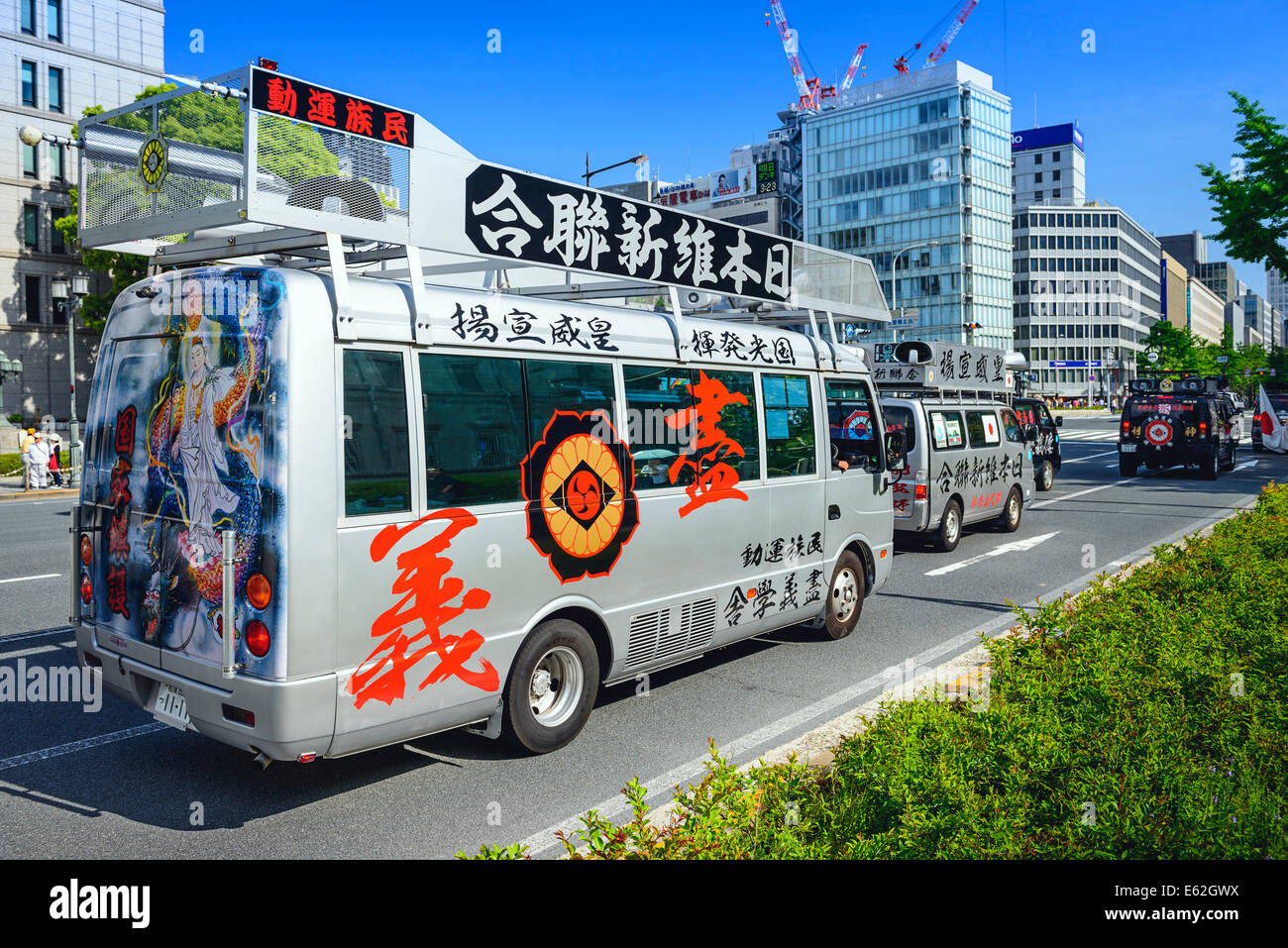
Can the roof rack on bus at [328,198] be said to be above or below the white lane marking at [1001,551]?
above

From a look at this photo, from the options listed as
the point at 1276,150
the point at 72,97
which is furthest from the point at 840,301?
the point at 72,97

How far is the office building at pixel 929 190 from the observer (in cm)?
9162

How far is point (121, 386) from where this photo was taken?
211 inches

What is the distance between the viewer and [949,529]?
14164 mm

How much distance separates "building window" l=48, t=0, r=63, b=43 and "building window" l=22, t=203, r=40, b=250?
8810mm

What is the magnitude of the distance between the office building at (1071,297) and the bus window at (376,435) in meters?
127

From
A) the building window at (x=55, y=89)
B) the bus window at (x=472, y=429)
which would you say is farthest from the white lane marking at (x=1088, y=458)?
the building window at (x=55, y=89)

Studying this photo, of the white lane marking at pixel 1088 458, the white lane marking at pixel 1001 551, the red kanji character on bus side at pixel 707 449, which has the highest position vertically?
the red kanji character on bus side at pixel 707 449

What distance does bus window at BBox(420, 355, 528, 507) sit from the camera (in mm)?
5000

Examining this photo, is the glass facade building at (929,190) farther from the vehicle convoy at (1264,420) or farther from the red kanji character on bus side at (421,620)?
the red kanji character on bus side at (421,620)

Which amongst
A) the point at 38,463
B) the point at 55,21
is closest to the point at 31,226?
the point at 55,21

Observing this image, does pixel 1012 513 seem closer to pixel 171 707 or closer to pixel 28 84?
pixel 171 707

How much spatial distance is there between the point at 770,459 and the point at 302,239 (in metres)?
3.93
